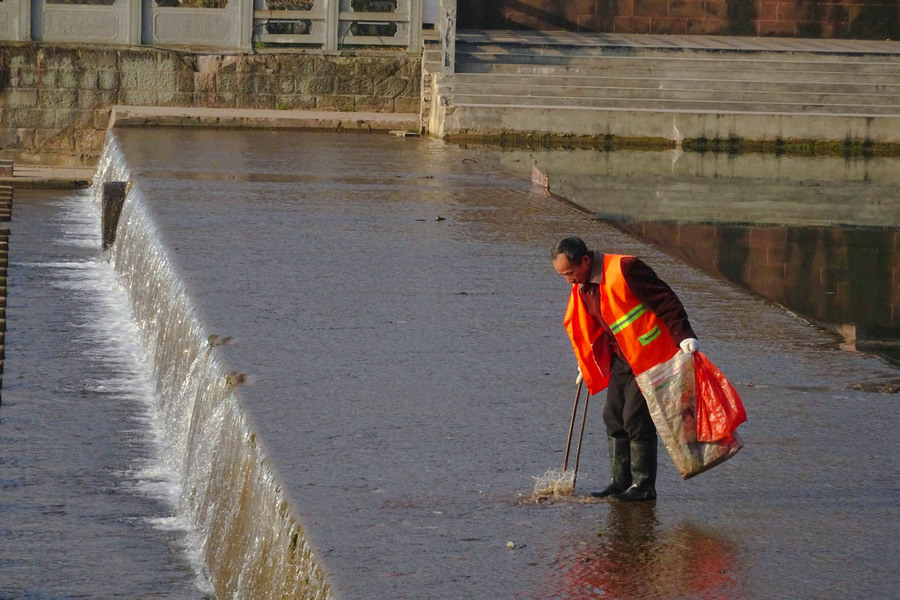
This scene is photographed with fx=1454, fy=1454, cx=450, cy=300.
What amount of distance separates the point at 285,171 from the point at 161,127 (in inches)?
233

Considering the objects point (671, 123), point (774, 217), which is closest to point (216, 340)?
point (774, 217)

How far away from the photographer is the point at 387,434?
20.1 ft

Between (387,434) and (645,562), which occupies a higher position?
(387,434)

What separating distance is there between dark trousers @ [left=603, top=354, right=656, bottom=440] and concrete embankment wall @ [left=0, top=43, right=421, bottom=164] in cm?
1810

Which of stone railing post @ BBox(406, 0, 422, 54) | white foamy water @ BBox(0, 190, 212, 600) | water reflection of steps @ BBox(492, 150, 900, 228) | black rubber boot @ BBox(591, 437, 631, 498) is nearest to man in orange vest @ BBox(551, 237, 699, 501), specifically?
black rubber boot @ BBox(591, 437, 631, 498)

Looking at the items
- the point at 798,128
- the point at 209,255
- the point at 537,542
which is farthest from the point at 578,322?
the point at 798,128

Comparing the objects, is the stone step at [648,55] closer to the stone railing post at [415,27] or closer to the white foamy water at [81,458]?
the stone railing post at [415,27]

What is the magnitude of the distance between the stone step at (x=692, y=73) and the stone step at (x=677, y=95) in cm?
37

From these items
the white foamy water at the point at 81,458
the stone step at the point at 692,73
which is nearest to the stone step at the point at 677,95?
the stone step at the point at 692,73

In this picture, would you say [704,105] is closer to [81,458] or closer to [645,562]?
[81,458]

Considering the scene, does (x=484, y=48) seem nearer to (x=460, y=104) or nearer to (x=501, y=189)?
(x=460, y=104)

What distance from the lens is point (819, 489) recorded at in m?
5.61

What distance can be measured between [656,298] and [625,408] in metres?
0.48

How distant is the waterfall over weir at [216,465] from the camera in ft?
16.8
